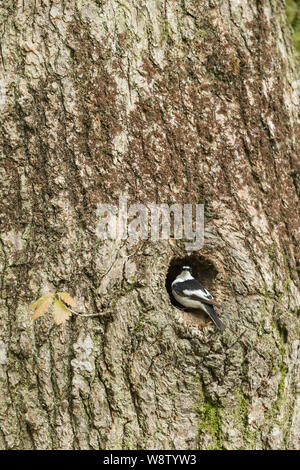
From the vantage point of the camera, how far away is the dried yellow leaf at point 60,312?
282 centimetres

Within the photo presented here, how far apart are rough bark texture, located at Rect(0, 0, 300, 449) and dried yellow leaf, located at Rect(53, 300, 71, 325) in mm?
202

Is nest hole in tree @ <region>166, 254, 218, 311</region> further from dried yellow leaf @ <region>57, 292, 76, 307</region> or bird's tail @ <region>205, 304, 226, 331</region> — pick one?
dried yellow leaf @ <region>57, 292, 76, 307</region>

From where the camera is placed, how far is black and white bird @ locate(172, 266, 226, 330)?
3.16 meters

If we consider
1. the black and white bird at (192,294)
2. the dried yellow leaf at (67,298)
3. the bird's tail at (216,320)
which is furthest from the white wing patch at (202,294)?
the dried yellow leaf at (67,298)

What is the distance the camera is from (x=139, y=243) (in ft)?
10.3

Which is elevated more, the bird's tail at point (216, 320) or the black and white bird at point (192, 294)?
the black and white bird at point (192, 294)

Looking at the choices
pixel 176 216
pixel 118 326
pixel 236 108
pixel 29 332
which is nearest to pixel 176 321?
pixel 118 326

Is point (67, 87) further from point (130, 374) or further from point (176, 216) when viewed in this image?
point (130, 374)

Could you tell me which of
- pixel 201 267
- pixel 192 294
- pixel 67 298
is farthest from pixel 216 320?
pixel 67 298

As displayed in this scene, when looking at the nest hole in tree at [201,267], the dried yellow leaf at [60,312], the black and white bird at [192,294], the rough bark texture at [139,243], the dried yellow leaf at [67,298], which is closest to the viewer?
the dried yellow leaf at [60,312]

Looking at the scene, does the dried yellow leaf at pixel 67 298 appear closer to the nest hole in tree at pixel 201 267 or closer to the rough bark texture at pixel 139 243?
the rough bark texture at pixel 139 243

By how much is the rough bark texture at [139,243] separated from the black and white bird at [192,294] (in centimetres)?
6

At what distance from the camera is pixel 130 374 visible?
302cm

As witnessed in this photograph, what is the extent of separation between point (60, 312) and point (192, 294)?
89 cm
